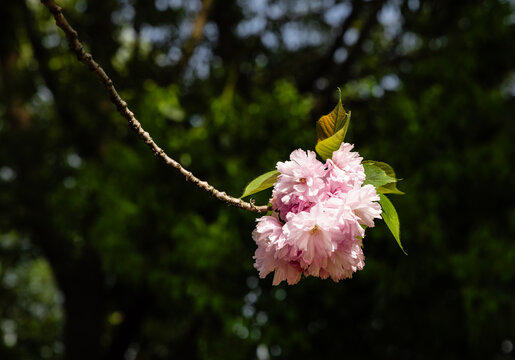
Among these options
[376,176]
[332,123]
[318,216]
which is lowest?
[318,216]

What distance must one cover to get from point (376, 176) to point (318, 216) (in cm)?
21

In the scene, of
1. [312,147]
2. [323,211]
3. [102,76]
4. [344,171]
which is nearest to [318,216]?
[323,211]

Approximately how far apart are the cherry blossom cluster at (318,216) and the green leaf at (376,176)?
48 millimetres

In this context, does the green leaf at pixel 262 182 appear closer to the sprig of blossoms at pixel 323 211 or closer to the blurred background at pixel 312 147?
the sprig of blossoms at pixel 323 211

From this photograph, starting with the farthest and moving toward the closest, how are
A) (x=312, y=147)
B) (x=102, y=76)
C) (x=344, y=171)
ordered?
(x=312, y=147), (x=344, y=171), (x=102, y=76)

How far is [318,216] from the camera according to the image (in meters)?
1.23

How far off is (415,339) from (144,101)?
11.9ft

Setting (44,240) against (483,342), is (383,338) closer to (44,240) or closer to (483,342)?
(483,342)

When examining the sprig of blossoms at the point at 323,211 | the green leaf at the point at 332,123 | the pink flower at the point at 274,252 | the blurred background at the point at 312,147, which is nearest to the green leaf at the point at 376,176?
the sprig of blossoms at the point at 323,211

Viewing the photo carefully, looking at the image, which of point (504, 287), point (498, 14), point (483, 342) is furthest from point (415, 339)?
point (498, 14)

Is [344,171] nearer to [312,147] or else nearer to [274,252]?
[274,252]

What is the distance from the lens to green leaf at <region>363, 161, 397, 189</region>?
1.32 meters

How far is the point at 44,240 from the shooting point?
351 inches

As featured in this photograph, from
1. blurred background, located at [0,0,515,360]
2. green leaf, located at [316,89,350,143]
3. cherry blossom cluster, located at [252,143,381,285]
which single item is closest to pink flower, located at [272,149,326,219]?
cherry blossom cluster, located at [252,143,381,285]
